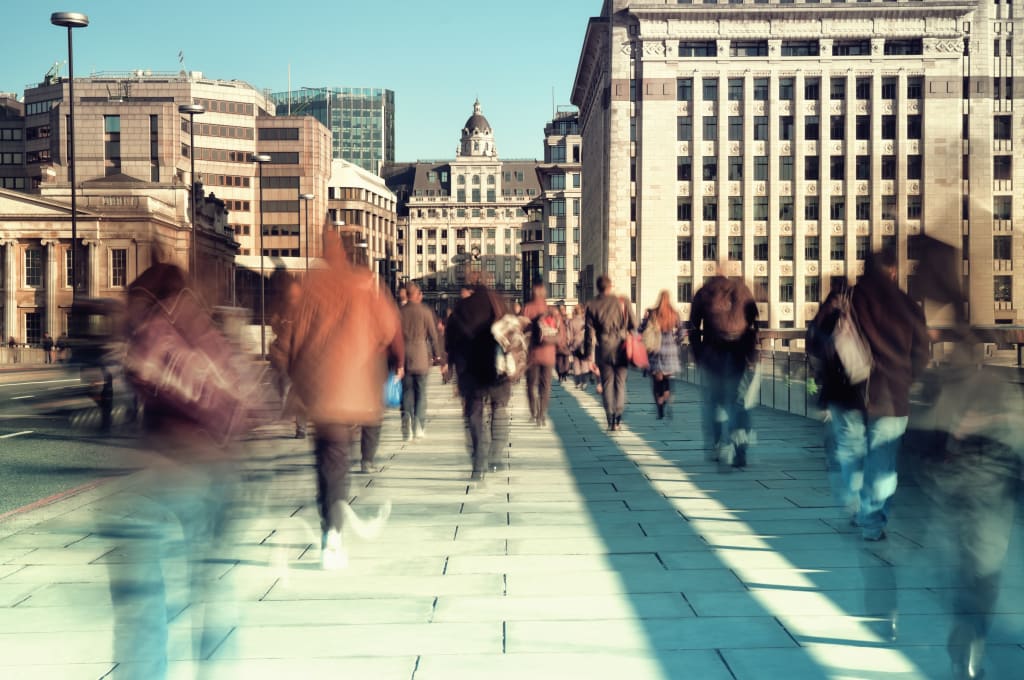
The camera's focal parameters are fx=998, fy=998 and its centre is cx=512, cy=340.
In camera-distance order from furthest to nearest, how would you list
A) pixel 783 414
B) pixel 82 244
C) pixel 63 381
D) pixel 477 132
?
pixel 477 132, pixel 82 244, pixel 63 381, pixel 783 414

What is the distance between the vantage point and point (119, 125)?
296 ft

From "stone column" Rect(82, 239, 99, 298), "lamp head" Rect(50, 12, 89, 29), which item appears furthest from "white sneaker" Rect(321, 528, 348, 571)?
"stone column" Rect(82, 239, 99, 298)

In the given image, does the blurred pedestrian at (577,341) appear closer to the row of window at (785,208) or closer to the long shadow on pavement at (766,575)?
the long shadow on pavement at (766,575)

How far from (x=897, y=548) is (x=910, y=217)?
63979 millimetres

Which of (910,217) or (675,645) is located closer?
(675,645)

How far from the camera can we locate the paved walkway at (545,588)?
171 inches

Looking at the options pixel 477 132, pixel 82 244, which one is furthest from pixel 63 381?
pixel 477 132

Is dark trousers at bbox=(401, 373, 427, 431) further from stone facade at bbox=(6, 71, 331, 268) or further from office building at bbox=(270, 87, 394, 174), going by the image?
office building at bbox=(270, 87, 394, 174)

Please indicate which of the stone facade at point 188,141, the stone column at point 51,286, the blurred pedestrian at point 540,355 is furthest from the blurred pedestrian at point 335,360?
the stone facade at point 188,141

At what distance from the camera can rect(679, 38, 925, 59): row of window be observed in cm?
6544

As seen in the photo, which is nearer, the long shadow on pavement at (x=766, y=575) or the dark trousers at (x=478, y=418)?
the long shadow on pavement at (x=766, y=575)

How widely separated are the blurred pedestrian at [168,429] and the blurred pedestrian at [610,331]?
8568 mm

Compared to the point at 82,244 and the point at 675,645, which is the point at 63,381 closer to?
the point at 675,645

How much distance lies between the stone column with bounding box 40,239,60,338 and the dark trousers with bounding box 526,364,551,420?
192 ft
